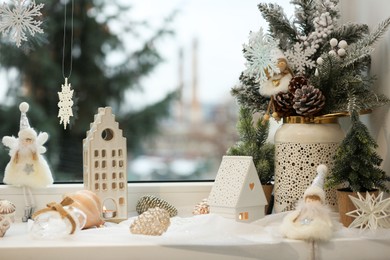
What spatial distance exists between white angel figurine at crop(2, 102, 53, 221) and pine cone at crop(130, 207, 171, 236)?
33 centimetres

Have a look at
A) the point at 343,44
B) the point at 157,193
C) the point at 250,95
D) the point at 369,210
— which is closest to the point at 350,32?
the point at 343,44

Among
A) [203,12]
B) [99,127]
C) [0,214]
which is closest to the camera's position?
[0,214]

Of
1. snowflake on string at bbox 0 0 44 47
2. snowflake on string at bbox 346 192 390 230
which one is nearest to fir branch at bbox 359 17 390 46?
snowflake on string at bbox 346 192 390 230

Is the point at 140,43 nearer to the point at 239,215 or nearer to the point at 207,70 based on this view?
the point at 207,70

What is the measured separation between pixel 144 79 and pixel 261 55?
772mm

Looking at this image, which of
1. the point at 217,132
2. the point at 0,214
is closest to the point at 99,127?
the point at 0,214

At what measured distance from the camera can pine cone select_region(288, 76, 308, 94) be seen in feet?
4.89

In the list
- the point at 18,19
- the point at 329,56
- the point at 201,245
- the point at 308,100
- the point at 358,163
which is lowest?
the point at 201,245

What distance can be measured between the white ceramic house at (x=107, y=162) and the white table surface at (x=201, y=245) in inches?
5.8

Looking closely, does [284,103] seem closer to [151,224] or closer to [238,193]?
[238,193]

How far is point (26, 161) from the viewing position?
61.3 inches

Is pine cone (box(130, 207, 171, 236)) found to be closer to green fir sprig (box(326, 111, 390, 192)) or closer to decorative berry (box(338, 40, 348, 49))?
green fir sprig (box(326, 111, 390, 192))

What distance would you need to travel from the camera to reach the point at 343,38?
1592 mm

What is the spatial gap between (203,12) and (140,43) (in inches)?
10.2
